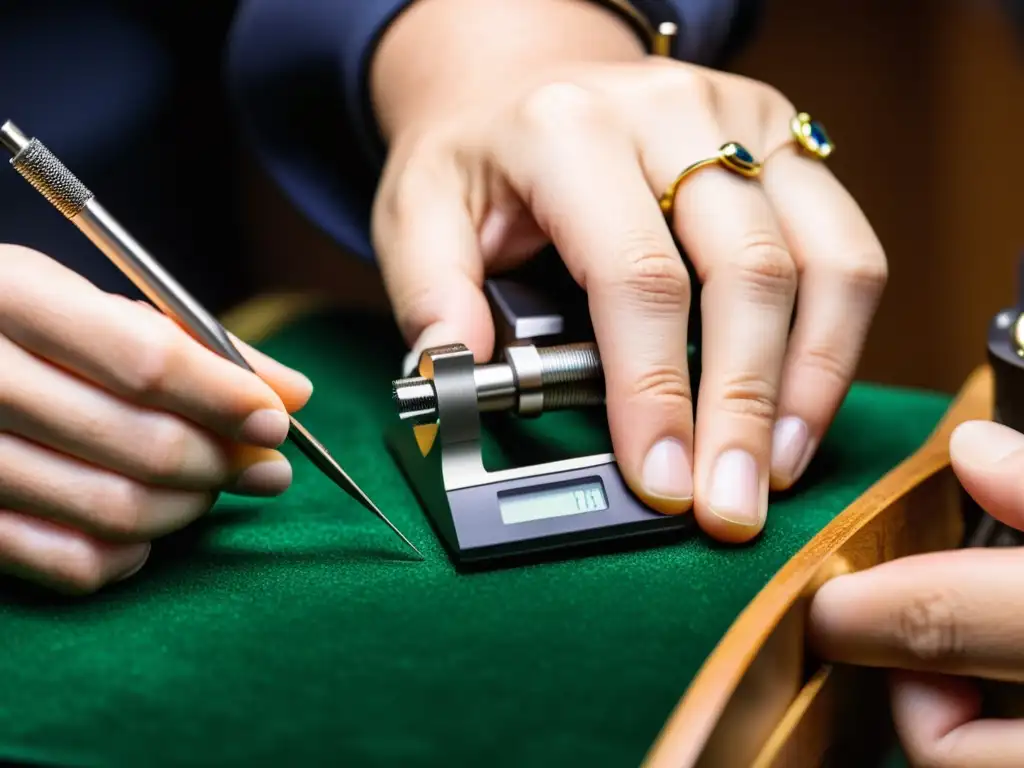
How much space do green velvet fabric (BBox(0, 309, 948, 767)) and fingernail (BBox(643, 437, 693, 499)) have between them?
29mm

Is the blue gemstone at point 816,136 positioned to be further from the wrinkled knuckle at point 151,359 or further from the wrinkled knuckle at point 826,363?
the wrinkled knuckle at point 151,359

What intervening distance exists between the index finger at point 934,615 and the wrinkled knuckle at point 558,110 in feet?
1.14

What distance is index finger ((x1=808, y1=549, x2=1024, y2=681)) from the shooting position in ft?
1.49

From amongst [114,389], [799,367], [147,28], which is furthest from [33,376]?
[147,28]

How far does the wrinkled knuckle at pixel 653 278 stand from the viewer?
61 centimetres

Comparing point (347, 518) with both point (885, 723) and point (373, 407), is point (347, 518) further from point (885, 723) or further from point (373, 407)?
point (885, 723)

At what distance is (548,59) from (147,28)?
19.7 inches

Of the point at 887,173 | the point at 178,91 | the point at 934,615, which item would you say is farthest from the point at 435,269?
the point at 887,173

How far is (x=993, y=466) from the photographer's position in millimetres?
514

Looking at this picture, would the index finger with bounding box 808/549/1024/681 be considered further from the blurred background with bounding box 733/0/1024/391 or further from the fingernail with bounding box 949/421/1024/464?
the blurred background with bounding box 733/0/1024/391

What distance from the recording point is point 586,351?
0.63 meters

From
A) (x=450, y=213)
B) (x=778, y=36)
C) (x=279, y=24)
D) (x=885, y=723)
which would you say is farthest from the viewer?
(x=778, y=36)

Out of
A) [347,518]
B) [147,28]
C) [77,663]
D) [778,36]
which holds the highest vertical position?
[147,28]

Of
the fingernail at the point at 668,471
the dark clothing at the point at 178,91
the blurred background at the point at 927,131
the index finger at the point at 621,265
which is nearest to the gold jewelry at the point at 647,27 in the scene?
the dark clothing at the point at 178,91
